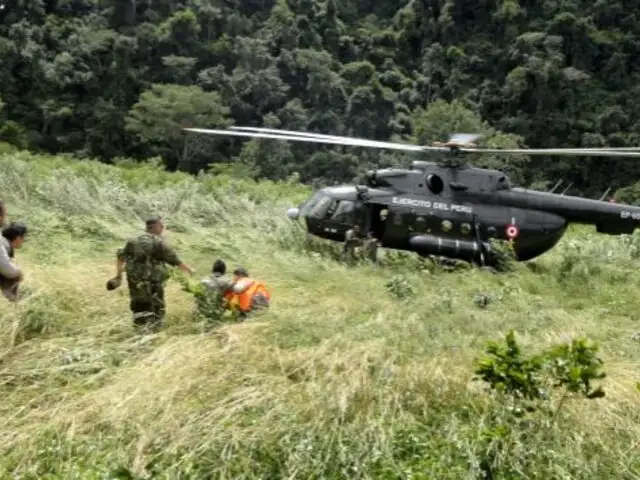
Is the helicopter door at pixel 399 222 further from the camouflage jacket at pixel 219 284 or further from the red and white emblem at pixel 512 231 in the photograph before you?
the camouflage jacket at pixel 219 284

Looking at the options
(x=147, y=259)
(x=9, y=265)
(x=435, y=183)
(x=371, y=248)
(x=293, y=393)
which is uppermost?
(x=9, y=265)

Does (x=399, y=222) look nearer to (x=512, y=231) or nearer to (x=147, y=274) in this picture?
(x=512, y=231)

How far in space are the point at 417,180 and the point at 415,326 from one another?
477cm

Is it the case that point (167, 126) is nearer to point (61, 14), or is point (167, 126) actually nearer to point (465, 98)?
point (61, 14)

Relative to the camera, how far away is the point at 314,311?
5387mm

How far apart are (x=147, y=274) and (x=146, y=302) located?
0.20 meters

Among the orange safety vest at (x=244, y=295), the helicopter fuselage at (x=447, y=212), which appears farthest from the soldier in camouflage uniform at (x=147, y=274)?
the helicopter fuselage at (x=447, y=212)

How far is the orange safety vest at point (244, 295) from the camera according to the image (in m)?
5.23

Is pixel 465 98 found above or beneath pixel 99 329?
beneath

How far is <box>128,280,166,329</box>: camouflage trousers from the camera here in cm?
516

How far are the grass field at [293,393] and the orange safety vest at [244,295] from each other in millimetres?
286

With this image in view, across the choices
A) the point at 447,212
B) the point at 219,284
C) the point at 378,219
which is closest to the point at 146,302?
the point at 219,284

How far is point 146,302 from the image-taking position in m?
5.20

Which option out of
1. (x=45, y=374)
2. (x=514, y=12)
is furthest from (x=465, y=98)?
(x=45, y=374)
